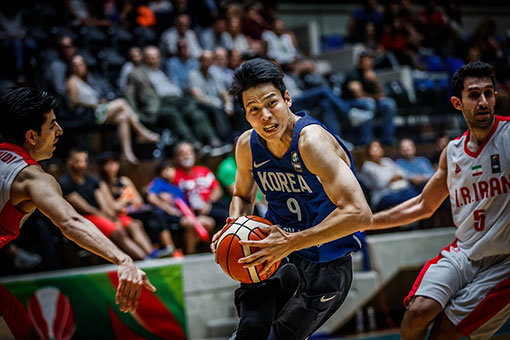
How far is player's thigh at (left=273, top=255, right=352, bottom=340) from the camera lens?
120 inches

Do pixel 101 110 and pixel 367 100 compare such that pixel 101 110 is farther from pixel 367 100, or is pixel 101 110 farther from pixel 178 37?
pixel 367 100

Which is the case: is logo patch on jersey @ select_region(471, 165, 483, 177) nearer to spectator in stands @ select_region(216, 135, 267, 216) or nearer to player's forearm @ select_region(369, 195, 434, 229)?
player's forearm @ select_region(369, 195, 434, 229)

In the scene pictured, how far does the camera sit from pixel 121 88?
7.86 metres

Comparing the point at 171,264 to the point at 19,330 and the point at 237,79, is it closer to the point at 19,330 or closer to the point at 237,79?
the point at 19,330

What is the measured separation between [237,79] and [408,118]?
25.5 feet

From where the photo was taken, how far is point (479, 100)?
343 centimetres

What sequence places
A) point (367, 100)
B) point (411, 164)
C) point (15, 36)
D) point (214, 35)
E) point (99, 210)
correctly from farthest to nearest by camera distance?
point (214, 35)
point (367, 100)
point (411, 164)
point (15, 36)
point (99, 210)

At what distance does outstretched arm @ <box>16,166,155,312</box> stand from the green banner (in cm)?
291

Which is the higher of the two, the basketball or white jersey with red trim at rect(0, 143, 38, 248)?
white jersey with red trim at rect(0, 143, 38, 248)

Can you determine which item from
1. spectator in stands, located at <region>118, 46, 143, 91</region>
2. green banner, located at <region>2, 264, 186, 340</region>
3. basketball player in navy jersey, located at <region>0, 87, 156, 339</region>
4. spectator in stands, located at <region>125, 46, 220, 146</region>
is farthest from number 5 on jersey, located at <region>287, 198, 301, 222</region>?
spectator in stands, located at <region>118, 46, 143, 91</region>

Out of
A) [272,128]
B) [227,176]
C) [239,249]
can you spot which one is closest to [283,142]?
[272,128]

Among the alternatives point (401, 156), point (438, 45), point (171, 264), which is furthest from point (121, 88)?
point (438, 45)

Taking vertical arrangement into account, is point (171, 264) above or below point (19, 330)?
below

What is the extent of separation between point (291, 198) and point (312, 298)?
54cm
